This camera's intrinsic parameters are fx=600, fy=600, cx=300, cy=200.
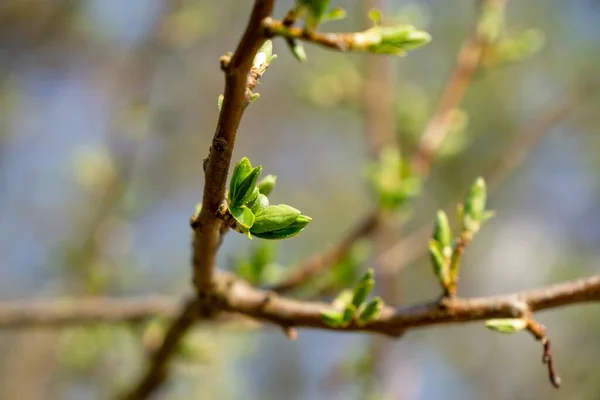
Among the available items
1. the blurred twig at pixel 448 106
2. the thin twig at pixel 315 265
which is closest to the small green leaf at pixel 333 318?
the thin twig at pixel 315 265

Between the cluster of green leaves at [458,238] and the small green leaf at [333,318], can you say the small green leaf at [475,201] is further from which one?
the small green leaf at [333,318]

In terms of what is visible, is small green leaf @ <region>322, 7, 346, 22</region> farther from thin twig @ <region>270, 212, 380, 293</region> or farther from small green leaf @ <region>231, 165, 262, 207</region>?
thin twig @ <region>270, 212, 380, 293</region>

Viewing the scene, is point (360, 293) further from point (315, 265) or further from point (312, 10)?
point (315, 265)

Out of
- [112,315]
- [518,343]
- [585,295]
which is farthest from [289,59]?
[585,295]

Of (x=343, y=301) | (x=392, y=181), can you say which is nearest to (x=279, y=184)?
(x=392, y=181)

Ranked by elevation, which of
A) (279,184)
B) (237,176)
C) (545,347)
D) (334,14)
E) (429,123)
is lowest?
(279,184)

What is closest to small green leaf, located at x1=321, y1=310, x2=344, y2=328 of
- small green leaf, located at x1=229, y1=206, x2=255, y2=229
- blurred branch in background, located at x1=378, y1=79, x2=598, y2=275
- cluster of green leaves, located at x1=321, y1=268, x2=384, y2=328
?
cluster of green leaves, located at x1=321, y1=268, x2=384, y2=328

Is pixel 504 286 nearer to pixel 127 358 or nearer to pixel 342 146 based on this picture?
pixel 342 146
